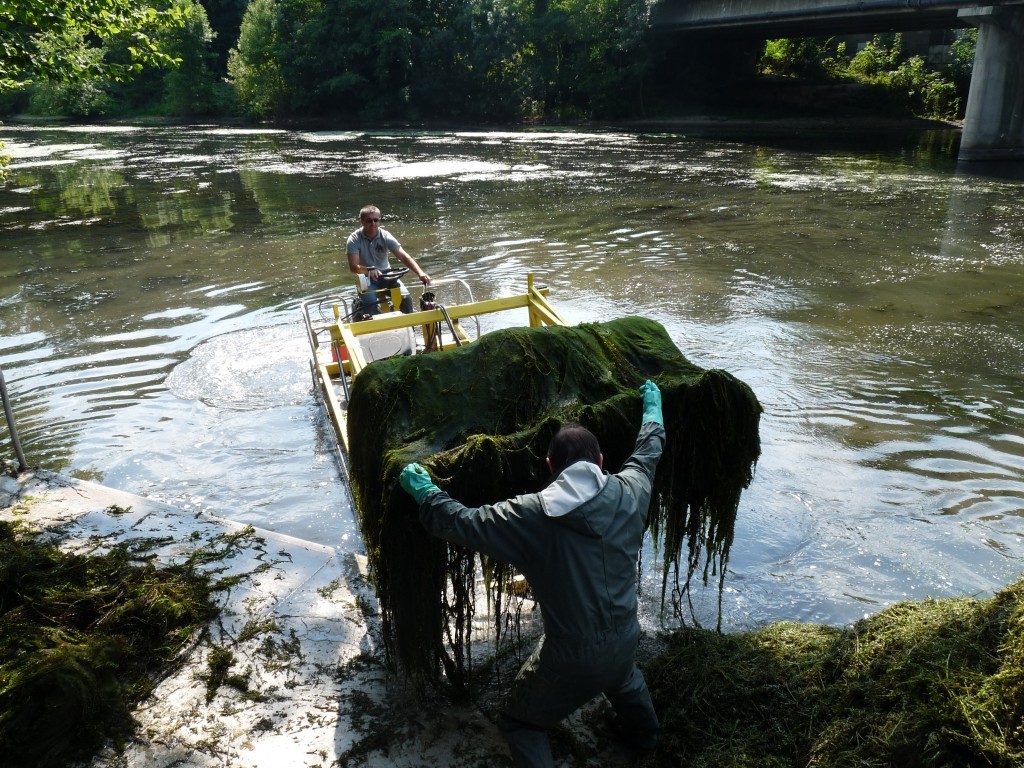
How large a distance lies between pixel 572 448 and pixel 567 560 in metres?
0.48

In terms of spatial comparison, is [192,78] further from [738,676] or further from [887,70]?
[738,676]

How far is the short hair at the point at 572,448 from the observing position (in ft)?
10.9

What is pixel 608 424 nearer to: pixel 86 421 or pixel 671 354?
pixel 671 354

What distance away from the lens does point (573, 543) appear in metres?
3.13

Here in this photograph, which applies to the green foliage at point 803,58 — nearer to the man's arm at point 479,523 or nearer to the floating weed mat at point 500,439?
the floating weed mat at point 500,439

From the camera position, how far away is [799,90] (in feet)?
164

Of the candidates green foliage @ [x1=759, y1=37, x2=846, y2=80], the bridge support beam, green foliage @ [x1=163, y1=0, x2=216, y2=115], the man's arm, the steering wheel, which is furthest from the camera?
green foliage @ [x1=163, y1=0, x2=216, y2=115]

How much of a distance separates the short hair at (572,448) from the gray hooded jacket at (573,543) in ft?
0.34

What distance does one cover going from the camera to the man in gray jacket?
3146mm

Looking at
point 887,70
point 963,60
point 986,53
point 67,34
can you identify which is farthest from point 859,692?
point 887,70

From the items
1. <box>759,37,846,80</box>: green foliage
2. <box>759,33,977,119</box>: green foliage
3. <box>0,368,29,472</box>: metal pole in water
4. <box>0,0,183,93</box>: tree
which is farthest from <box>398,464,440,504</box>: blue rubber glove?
<box>759,37,846,80</box>: green foliage

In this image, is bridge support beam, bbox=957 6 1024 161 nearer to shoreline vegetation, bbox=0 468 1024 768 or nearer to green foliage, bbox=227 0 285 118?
shoreline vegetation, bbox=0 468 1024 768

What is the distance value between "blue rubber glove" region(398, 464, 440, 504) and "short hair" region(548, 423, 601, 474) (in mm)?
575

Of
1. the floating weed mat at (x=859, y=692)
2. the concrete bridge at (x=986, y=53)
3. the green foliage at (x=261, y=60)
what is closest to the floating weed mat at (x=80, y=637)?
the floating weed mat at (x=859, y=692)
